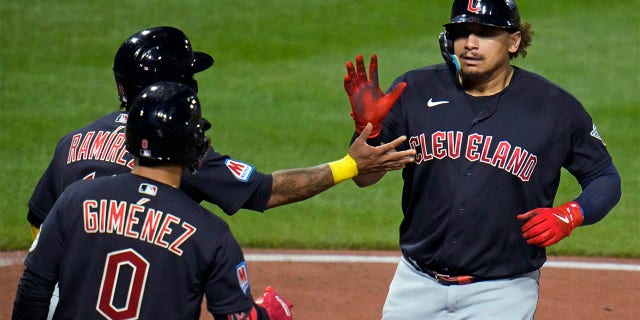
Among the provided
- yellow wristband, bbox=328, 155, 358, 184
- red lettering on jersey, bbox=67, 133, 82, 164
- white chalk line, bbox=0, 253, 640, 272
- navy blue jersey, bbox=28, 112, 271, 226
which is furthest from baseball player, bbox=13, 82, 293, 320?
white chalk line, bbox=0, 253, 640, 272

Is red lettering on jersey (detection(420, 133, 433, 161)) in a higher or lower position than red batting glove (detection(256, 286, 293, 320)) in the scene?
higher

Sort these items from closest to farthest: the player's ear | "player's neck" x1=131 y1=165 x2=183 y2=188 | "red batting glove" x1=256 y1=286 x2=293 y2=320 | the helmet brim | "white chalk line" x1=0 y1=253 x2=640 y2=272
→ "player's neck" x1=131 y1=165 x2=183 y2=188 < "red batting glove" x1=256 y1=286 x2=293 y2=320 < the helmet brim < the player's ear < "white chalk line" x1=0 y1=253 x2=640 y2=272

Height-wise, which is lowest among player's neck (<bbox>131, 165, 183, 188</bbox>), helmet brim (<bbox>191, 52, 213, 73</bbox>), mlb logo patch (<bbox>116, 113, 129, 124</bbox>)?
mlb logo patch (<bbox>116, 113, 129, 124</bbox>)

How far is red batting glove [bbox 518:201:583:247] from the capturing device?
5.13 m

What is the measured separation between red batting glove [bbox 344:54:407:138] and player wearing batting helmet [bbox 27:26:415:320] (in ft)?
0.38

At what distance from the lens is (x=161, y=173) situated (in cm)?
415

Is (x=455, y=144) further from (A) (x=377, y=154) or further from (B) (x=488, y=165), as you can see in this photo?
(A) (x=377, y=154)

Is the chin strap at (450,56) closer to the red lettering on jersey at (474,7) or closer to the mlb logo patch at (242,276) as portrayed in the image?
the red lettering on jersey at (474,7)

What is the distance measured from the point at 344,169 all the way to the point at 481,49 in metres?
0.86

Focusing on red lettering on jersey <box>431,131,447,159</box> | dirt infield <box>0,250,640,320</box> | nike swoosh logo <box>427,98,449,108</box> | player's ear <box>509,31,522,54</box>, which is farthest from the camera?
dirt infield <box>0,250,640,320</box>

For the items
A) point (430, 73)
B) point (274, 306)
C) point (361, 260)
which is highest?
point (430, 73)

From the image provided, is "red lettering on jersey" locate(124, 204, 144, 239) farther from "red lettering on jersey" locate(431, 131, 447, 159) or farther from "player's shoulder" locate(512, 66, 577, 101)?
"player's shoulder" locate(512, 66, 577, 101)

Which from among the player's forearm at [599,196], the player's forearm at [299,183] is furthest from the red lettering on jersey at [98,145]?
the player's forearm at [599,196]

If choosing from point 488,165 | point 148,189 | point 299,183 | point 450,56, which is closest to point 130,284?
point 148,189
